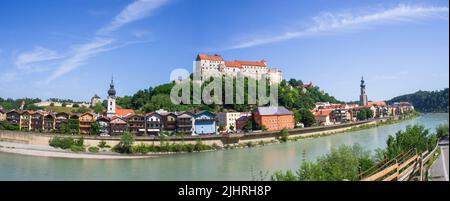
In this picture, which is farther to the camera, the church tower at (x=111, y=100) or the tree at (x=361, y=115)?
the tree at (x=361, y=115)

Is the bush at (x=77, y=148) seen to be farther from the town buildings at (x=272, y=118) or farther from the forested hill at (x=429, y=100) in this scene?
the forested hill at (x=429, y=100)

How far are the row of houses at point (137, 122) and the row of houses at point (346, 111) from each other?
437cm

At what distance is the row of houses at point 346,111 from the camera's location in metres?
17.3

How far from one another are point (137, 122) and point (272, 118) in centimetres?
498

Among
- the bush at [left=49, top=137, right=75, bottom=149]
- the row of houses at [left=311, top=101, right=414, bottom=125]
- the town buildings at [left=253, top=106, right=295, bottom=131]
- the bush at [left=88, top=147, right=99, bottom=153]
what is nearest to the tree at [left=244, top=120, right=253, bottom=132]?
the town buildings at [left=253, top=106, right=295, bottom=131]

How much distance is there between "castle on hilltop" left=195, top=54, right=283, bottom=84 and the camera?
60.9 feet

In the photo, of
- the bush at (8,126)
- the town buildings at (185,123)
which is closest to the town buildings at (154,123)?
the town buildings at (185,123)

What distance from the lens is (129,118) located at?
12117 millimetres

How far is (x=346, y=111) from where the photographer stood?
18.7m

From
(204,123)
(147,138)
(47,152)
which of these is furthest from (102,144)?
(204,123)

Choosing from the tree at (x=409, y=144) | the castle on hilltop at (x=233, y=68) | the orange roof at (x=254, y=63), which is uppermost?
the orange roof at (x=254, y=63)

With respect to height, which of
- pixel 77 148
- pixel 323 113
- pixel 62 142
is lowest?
pixel 77 148

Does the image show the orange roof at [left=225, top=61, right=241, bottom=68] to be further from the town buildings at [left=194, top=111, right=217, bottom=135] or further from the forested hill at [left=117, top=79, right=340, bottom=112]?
the town buildings at [left=194, top=111, right=217, bottom=135]

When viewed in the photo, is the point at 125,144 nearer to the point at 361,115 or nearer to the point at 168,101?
the point at 168,101
